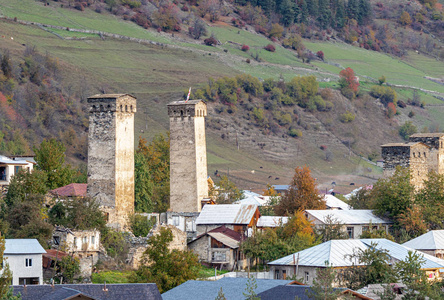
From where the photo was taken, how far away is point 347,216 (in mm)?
56719

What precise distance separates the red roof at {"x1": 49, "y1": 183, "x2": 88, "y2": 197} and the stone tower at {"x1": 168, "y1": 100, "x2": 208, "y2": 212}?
660 cm

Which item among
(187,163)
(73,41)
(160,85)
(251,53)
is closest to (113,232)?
(187,163)

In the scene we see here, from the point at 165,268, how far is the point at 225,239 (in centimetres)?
1171

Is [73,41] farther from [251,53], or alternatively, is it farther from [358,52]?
[358,52]

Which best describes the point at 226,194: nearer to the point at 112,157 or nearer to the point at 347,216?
the point at 347,216

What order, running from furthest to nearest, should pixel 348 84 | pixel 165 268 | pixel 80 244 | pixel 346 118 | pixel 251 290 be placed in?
1. pixel 348 84
2. pixel 346 118
3. pixel 80 244
4. pixel 165 268
5. pixel 251 290

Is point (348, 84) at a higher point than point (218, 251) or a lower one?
higher

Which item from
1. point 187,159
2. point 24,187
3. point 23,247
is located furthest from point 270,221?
point 23,247

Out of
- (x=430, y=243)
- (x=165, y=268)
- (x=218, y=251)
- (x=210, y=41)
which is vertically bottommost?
(x=218, y=251)

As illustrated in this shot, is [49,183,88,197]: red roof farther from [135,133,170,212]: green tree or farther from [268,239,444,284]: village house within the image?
[268,239,444,284]: village house

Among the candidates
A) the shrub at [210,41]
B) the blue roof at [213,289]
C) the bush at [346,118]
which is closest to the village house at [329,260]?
the blue roof at [213,289]

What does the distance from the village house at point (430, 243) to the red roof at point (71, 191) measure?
18105 mm

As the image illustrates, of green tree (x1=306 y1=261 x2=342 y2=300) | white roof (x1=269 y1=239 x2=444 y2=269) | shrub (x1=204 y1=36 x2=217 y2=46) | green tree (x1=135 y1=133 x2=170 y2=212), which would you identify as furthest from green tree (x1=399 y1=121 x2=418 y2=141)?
green tree (x1=306 y1=261 x2=342 y2=300)

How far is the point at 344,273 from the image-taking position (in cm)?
4162
